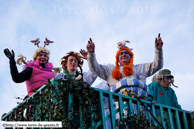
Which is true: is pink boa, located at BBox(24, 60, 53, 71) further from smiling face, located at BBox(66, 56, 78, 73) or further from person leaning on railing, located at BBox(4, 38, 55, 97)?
smiling face, located at BBox(66, 56, 78, 73)

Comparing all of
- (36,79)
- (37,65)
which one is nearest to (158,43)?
(37,65)

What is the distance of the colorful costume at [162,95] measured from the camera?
6825mm

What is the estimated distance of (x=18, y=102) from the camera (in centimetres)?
513

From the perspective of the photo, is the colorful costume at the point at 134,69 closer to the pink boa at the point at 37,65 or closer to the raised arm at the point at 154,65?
the raised arm at the point at 154,65

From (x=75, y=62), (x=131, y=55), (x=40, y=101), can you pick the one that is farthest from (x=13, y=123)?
(x=131, y=55)

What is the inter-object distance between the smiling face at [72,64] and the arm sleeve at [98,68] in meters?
0.34

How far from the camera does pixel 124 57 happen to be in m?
7.03

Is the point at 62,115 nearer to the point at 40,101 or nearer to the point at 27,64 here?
the point at 40,101

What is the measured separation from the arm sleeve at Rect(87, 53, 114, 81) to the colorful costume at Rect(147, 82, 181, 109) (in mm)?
923

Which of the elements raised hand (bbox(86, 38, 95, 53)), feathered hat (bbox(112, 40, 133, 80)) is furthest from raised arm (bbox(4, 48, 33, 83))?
feathered hat (bbox(112, 40, 133, 80))

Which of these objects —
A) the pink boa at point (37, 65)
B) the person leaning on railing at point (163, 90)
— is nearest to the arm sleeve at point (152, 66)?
the person leaning on railing at point (163, 90)

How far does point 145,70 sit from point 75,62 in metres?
1.45

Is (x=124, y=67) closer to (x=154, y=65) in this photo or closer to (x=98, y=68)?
(x=98, y=68)

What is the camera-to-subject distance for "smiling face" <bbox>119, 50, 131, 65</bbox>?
701 cm
